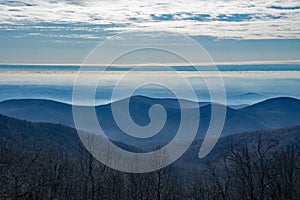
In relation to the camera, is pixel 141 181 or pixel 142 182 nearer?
pixel 141 181

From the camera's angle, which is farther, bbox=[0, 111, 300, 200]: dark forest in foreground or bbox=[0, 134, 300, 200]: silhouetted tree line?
bbox=[0, 134, 300, 200]: silhouetted tree line

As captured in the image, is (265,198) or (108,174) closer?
(265,198)

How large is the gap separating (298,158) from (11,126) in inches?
3093

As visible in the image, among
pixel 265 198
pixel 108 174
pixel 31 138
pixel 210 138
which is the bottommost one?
pixel 210 138

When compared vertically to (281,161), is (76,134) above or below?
→ below

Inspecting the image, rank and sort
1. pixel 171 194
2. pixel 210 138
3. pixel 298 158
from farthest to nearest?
1. pixel 210 138
2. pixel 298 158
3. pixel 171 194

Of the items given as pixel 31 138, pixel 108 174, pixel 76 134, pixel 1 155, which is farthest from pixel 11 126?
→ pixel 1 155

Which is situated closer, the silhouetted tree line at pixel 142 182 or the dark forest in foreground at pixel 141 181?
the dark forest in foreground at pixel 141 181

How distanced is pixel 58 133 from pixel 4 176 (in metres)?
99.3

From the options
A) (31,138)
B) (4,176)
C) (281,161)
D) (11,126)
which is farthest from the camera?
(11,126)

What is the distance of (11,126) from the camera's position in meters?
128

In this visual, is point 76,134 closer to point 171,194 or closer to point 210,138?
point 210,138

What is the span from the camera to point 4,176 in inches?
1586

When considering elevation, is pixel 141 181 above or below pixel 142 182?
above
